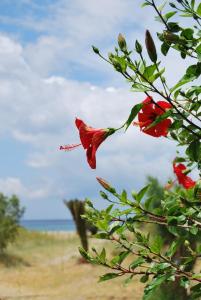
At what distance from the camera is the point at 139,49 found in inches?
55.2

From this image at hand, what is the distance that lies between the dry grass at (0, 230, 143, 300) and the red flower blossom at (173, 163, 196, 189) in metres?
4.13

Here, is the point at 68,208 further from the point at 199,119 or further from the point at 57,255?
the point at 199,119

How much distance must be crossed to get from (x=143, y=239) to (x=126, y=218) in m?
0.14

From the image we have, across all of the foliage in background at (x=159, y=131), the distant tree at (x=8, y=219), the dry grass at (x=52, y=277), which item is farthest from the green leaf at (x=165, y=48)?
the distant tree at (x=8, y=219)

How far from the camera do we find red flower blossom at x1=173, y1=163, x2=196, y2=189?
212cm

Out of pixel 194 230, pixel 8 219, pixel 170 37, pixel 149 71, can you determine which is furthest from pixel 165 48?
pixel 8 219

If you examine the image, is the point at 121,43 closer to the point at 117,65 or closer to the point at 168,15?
the point at 117,65

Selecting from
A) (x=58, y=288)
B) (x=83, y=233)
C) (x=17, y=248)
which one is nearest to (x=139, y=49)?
(x=58, y=288)

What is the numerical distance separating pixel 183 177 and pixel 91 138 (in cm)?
72

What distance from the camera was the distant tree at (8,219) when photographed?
12027mm

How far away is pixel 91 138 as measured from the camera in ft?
4.99

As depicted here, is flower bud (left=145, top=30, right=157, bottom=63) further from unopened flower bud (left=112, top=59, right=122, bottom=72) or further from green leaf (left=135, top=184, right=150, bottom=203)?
green leaf (left=135, top=184, right=150, bottom=203)

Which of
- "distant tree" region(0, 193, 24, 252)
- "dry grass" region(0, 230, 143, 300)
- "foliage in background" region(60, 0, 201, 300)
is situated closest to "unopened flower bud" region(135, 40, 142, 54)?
"foliage in background" region(60, 0, 201, 300)

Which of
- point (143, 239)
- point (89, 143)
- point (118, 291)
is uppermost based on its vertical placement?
point (89, 143)
